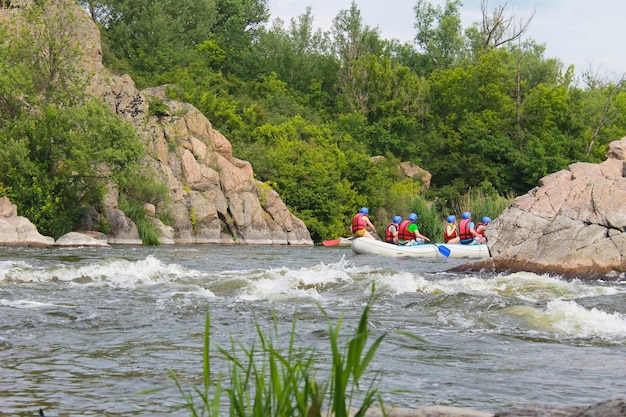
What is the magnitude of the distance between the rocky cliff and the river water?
18.4 m

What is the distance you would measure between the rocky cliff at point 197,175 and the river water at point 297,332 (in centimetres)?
1844

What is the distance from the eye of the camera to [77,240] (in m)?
25.9

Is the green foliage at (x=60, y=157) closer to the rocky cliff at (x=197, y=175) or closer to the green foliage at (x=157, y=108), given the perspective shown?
the rocky cliff at (x=197, y=175)

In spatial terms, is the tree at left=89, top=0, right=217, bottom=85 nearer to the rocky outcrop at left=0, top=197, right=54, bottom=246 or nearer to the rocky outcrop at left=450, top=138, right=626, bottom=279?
the rocky outcrop at left=0, top=197, right=54, bottom=246

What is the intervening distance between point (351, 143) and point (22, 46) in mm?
20963

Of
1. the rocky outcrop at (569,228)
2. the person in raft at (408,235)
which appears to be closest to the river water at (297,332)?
the rocky outcrop at (569,228)

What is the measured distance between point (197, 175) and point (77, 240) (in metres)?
8.66

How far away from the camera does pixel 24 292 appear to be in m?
10.6

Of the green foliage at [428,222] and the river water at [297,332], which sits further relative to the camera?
the green foliage at [428,222]

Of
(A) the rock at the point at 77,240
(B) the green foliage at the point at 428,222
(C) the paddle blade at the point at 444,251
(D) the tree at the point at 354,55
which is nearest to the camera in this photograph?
(C) the paddle blade at the point at 444,251

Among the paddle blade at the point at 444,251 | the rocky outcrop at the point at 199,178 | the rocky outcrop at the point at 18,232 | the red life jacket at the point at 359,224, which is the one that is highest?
the rocky outcrop at the point at 199,178

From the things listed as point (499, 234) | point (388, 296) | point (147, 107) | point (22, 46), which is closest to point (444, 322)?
point (388, 296)

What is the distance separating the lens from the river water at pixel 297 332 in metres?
4.99

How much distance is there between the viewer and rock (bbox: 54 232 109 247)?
25.6m
